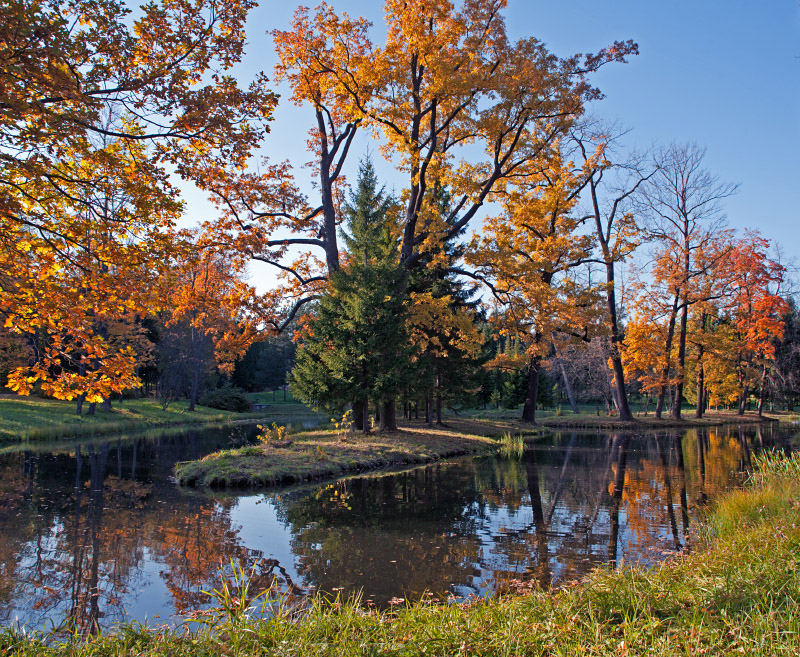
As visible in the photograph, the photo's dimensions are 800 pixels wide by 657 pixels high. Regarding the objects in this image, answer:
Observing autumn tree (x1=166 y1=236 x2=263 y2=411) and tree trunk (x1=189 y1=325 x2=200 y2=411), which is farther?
tree trunk (x1=189 y1=325 x2=200 y2=411)

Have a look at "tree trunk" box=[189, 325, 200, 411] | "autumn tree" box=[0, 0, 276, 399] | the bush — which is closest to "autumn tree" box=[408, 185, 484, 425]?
"autumn tree" box=[0, 0, 276, 399]

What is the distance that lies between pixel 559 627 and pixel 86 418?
102 feet

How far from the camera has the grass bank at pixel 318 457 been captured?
12391 mm

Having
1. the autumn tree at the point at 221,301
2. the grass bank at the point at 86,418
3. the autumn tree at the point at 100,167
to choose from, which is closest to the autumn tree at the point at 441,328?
the autumn tree at the point at 221,301

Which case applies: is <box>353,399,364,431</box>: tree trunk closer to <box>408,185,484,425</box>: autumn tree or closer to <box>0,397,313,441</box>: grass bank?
<box>408,185,484,425</box>: autumn tree

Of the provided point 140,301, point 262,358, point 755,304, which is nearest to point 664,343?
point 755,304

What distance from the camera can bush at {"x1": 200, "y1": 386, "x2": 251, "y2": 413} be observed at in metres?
46.5

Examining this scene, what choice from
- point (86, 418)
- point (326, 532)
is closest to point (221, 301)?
point (326, 532)

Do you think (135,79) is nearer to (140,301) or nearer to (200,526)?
(140,301)

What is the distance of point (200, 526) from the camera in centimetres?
841

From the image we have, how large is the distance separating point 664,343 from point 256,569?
115 ft

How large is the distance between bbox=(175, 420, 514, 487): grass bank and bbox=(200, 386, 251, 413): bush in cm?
2964

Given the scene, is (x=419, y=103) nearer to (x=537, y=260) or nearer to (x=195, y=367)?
(x=537, y=260)

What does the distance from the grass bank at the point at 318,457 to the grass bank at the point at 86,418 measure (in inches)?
502
